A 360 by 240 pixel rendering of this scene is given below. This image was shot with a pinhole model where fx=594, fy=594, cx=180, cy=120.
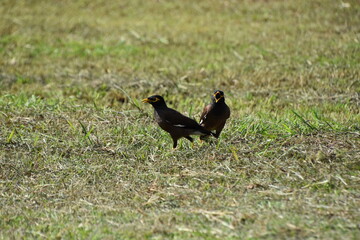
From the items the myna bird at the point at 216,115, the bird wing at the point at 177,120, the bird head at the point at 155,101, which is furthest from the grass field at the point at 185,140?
the bird head at the point at 155,101

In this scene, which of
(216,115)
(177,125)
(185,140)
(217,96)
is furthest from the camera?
(185,140)

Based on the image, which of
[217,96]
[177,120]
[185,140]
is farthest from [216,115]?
[185,140]

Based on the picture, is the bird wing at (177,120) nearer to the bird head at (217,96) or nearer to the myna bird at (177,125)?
the myna bird at (177,125)

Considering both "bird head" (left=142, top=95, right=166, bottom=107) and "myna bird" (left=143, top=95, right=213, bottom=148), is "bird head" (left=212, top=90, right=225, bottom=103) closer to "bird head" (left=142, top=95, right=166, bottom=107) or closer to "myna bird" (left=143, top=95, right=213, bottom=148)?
"myna bird" (left=143, top=95, right=213, bottom=148)

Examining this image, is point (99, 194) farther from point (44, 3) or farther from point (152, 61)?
point (44, 3)

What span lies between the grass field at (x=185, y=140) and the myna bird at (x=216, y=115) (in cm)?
19

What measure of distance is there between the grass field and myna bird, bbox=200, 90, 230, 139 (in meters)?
0.19

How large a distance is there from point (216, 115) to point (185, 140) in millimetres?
628

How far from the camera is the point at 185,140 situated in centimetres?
732

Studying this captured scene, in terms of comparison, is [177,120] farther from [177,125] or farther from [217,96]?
[217,96]

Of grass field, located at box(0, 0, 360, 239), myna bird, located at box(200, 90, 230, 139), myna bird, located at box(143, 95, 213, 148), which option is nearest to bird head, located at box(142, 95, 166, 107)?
myna bird, located at box(143, 95, 213, 148)

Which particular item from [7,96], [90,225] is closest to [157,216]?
[90,225]

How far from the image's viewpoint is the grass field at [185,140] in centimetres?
504

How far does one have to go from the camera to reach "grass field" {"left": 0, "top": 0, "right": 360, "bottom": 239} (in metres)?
5.04
